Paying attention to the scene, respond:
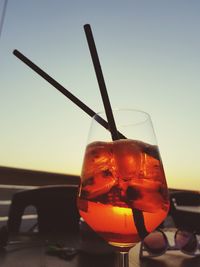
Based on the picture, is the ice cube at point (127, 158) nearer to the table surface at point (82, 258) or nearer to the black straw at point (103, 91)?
the black straw at point (103, 91)

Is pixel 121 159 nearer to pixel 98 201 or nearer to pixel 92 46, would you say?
pixel 98 201

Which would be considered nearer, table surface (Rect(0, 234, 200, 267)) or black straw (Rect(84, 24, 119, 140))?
black straw (Rect(84, 24, 119, 140))

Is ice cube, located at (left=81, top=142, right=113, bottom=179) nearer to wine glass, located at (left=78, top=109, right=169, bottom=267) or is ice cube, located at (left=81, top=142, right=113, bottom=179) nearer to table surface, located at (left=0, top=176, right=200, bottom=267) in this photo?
wine glass, located at (left=78, top=109, right=169, bottom=267)

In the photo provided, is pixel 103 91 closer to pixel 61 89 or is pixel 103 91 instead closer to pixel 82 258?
pixel 61 89

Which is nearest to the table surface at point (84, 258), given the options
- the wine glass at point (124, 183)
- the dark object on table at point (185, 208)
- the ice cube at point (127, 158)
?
the wine glass at point (124, 183)

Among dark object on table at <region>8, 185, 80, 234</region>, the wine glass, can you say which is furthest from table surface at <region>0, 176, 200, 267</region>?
dark object on table at <region>8, 185, 80, 234</region>

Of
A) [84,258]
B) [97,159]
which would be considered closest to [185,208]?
[84,258]
